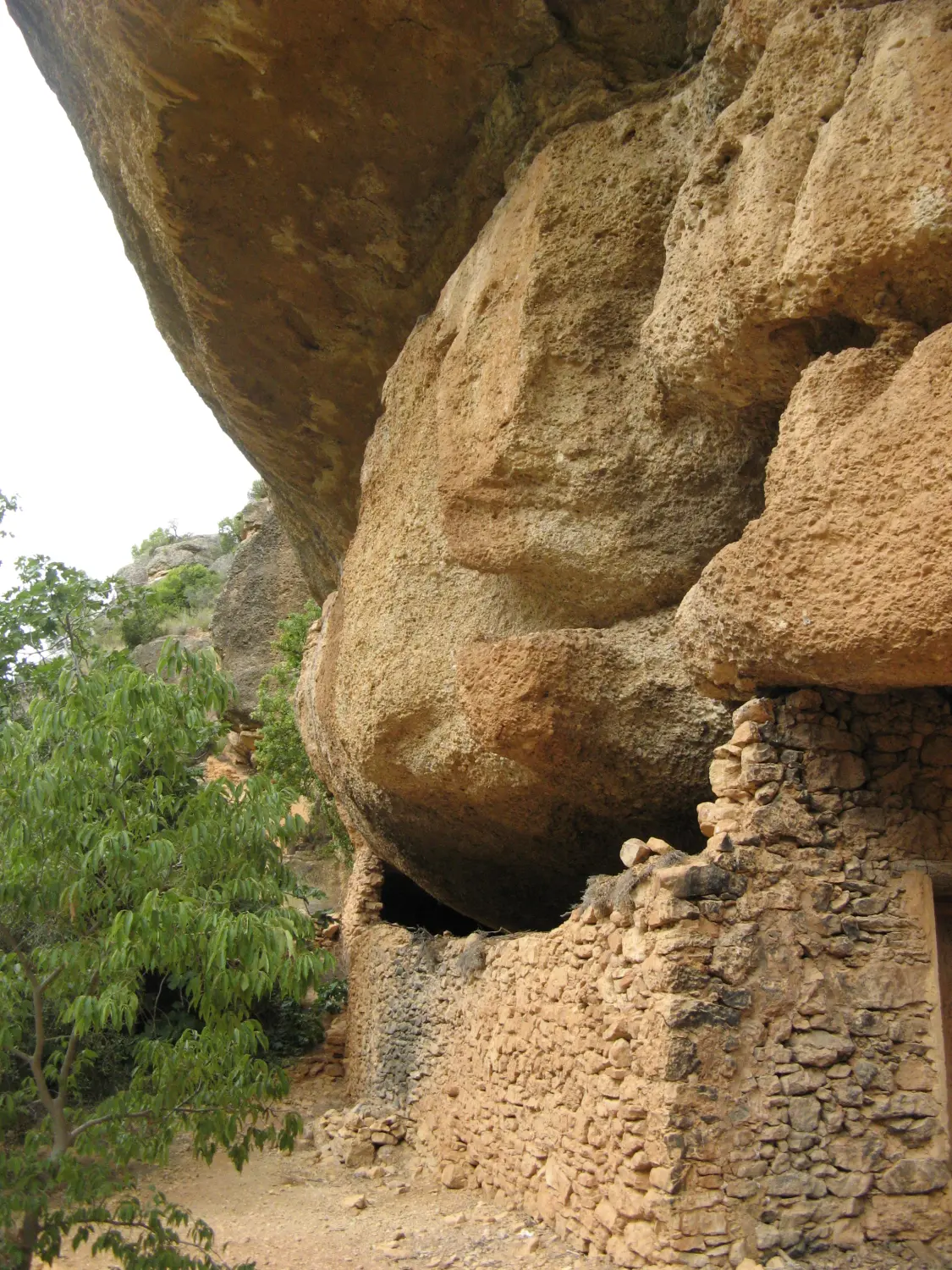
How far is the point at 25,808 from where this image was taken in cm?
423

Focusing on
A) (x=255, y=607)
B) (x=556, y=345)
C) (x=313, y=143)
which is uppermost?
(x=255, y=607)

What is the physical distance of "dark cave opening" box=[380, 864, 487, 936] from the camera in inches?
411

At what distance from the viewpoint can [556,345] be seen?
6039mm

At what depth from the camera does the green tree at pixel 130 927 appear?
4.06 metres

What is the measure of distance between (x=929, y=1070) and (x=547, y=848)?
11.1 ft

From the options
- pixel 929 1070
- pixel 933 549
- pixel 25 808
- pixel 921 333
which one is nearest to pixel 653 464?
pixel 921 333

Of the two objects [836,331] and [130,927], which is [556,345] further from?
[130,927]

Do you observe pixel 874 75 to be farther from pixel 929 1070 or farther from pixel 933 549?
pixel 929 1070

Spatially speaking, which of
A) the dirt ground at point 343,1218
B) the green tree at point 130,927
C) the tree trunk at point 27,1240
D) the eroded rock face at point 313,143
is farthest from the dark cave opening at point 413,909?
the tree trunk at point 27,1240

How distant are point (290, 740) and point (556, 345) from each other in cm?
860

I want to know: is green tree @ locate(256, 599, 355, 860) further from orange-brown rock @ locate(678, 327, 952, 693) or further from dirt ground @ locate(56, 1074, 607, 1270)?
orange-brown rock @ locate(678, 327, 952, 693)

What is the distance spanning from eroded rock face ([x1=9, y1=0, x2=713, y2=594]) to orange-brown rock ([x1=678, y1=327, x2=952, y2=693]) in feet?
8.51

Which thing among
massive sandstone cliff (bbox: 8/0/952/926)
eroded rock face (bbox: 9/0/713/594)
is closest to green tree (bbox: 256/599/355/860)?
massive sandstone cliff (bbox: 8/0/952/926)

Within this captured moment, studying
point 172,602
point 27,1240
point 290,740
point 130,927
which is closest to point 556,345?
point 130,927
